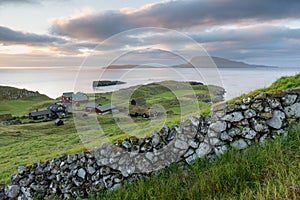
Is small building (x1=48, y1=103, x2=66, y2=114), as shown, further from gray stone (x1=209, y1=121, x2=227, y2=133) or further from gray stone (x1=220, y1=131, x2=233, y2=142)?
gray stone (x1=220, y1=131, x2=233, y2=142)

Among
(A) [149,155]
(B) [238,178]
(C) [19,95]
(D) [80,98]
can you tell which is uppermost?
(C) [19,95]

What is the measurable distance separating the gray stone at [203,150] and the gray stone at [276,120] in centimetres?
147

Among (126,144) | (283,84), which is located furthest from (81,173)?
(283,84)

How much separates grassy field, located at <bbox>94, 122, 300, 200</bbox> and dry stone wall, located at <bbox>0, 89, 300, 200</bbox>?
0.93 feet

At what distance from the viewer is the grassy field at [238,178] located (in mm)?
4078

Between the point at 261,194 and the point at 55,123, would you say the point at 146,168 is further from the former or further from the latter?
the point at 55,123

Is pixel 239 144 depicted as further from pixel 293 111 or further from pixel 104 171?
pixel 104 171

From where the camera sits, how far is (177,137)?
6.09m

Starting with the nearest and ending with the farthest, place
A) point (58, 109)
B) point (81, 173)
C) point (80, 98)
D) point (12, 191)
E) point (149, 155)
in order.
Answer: point (149, 155), point (81, 173), point (12, 191), point (80, 98), point (58, 109)

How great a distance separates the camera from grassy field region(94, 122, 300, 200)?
4078 mm

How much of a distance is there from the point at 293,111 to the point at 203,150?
2.22 meters

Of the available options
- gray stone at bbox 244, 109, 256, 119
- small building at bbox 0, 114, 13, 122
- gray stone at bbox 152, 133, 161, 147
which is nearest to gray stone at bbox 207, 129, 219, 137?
gray stone at bbox 244, 109, 256, 119

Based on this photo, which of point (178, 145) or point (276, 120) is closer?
point (276, 120)

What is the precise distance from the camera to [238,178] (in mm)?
4664
